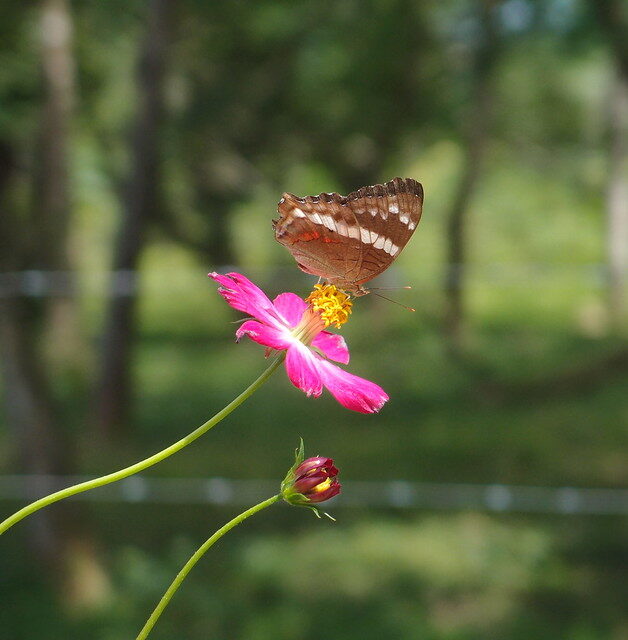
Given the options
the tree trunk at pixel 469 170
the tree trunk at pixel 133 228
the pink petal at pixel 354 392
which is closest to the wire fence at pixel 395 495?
the tree trunk at pixel 133 228

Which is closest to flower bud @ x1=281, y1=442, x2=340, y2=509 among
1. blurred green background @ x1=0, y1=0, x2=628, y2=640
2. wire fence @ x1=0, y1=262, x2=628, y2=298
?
blurred green background @ x1=0, y1=0, x2=628, y2=640

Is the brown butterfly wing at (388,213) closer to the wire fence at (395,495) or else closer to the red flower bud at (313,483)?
the red flower bud at (313,483)

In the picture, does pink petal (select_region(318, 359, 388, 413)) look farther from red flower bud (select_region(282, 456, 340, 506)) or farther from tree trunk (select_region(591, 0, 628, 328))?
tree trunk (select_region(591, 0, 628, 328))

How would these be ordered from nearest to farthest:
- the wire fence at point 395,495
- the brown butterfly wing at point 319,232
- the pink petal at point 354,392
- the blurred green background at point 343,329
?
the pink petal at point 354,392 < the brown butterfly wing at point 319,232 < the blurred green background at point 343,329 < the wire fence at point 395,495

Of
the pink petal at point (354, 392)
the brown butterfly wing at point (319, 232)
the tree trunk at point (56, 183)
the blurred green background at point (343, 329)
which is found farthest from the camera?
the tree trunk at point (56, 183)

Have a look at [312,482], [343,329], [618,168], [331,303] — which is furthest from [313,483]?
[618,168]

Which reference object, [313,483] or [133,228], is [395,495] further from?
[313,483]
